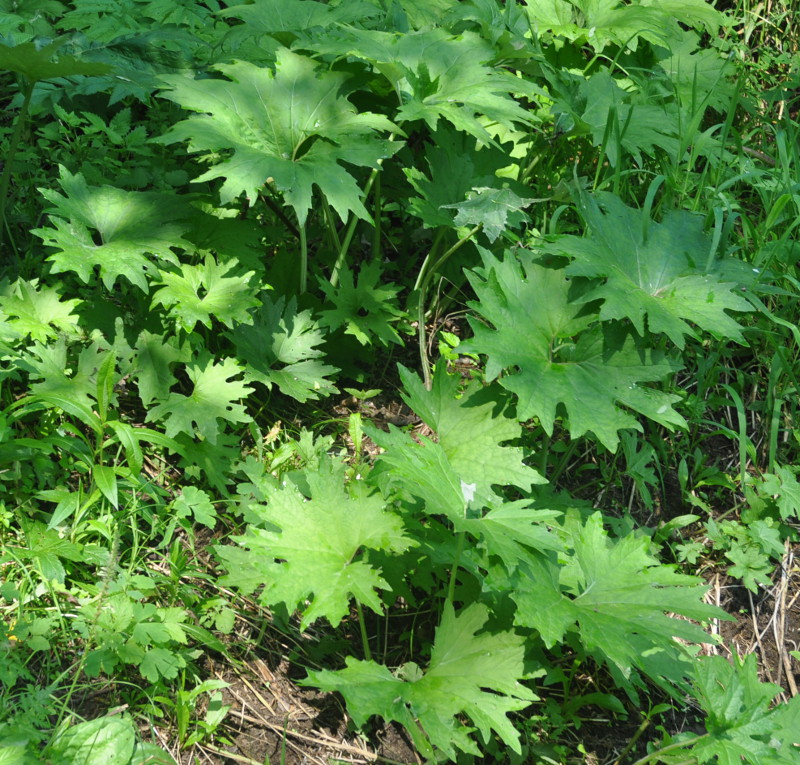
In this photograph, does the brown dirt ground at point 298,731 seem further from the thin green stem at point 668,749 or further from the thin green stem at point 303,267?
the thin green stem at point 303,267

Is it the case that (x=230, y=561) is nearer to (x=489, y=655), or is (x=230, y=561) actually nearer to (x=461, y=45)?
(x=489, y=655)

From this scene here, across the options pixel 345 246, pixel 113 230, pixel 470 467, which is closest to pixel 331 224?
pixel 345 246

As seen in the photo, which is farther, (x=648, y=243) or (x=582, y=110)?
(x=582, y=110)

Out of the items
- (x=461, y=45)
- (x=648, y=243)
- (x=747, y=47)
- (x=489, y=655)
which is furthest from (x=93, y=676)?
(x=747, y=47)

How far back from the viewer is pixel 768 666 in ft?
8.28

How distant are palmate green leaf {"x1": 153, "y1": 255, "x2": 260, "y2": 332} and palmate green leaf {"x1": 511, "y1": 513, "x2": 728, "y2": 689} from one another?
1.14m

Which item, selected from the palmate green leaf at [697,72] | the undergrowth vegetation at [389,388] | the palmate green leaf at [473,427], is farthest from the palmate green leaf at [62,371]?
the palmate green leaf at [697,72]

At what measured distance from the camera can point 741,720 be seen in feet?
6.34

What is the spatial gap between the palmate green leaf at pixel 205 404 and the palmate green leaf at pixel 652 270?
100 cm

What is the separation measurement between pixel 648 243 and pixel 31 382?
1.85 meters

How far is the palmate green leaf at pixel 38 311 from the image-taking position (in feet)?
8.11

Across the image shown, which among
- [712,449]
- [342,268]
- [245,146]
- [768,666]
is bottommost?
[768,666]

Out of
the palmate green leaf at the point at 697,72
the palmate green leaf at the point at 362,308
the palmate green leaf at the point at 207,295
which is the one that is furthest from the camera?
the palmate green leaf at the point at 697,72

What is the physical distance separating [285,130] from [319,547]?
1.27m
